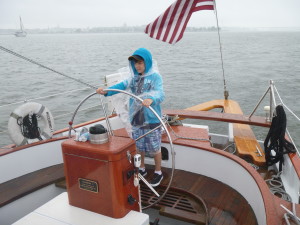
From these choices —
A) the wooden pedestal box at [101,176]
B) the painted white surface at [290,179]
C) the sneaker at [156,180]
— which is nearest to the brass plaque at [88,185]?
the wooden pedestal box at [101,176]

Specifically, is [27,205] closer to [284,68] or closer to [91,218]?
[91,218]

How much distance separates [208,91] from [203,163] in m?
12.3

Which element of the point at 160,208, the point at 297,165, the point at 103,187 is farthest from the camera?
the point at 297,165

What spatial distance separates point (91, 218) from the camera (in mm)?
1909

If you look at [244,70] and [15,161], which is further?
[244,70]

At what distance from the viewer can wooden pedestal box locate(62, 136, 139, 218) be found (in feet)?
Answer: 6.01

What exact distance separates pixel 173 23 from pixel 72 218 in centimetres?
293

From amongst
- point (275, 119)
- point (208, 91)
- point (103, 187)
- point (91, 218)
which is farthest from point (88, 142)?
point (208, 91)

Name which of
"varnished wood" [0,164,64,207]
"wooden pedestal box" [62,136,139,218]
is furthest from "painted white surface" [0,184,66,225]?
"wooden pedestal box" [62,136,139,218]

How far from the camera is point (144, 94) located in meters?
2.47

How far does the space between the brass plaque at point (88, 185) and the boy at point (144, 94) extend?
770 mm

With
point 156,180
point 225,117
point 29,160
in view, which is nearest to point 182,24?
point 225,117

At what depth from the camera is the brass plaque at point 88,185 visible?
1.92 meters

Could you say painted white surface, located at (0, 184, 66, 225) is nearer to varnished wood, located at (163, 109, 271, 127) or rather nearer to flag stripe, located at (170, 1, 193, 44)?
varnished wood, located at (163, 109, 271, 127)
